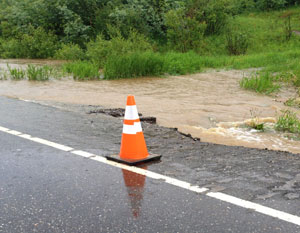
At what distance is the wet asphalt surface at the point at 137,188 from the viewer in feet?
11.2

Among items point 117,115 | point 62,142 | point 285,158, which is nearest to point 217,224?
point 285,158

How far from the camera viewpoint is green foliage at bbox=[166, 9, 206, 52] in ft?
91.8

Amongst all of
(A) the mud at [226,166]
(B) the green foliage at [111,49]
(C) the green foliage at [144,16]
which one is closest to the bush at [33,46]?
(C) the green foliage at [144,16]

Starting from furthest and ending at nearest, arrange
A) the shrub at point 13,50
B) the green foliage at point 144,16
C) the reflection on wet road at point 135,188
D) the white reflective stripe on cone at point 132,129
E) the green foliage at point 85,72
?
the green foliage at point 144,16, the shrub at point 13,50, the green foliage at point 85,72, the white reflective stripe on cone at point 132,129, the reflection on wet road at point 135,188

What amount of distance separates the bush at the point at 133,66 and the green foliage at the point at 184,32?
413 inches

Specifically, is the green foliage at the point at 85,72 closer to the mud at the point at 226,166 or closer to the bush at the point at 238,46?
the mud at the point at 226,166

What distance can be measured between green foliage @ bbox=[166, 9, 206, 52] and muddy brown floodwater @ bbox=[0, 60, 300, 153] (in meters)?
10.1

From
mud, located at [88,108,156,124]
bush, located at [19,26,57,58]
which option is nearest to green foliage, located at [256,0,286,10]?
bush, located at [19,26,57,58]

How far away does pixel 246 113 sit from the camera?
10.1 m

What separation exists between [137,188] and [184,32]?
2489 cm

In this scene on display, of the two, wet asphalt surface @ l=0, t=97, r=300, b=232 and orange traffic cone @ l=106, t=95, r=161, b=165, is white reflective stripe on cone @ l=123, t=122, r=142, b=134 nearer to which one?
orange traffic cone @ l=106, t=95, r=161, b=165

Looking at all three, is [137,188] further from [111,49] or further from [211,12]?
[211,12]

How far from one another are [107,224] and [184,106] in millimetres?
7485

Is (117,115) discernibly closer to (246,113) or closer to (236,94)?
(246,113)
